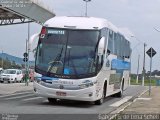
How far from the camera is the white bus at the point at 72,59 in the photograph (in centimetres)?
1966

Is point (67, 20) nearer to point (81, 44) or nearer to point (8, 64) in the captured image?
point (81, 44)

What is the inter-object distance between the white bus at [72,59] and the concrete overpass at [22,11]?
1332 centimetres

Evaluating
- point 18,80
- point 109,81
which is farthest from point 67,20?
point 18,80

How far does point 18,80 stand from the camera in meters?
58.8

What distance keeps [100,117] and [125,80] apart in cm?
1487

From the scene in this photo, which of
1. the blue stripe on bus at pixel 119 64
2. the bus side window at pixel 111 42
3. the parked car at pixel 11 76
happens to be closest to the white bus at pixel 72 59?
the bus side window at pixel 111 42

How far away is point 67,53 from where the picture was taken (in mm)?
20031

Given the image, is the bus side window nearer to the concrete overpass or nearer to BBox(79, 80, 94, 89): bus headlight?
BBox(79, 80, 94, 89): bus headlight

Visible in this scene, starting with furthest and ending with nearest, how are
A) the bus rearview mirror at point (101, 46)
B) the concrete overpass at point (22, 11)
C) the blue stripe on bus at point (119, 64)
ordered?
the concrete overpass at point (22, 11), the blue stripe on bus at point (119, 64), the bus rearview mirror at point (101, 46)

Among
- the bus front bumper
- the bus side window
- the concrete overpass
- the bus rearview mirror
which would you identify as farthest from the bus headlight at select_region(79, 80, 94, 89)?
the concrete overpass

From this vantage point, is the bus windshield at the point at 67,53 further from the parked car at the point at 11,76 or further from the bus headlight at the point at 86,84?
the parked car at the point at 11,76

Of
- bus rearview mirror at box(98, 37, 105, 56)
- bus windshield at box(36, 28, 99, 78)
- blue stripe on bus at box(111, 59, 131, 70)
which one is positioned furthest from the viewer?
blue stripe on bus at box(111, 59, 131, 70)

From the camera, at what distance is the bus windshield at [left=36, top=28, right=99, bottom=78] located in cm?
1981

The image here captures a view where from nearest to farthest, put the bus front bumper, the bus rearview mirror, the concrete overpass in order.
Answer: the bus front bumper → the bus rearview mirror → the concrete overpass
